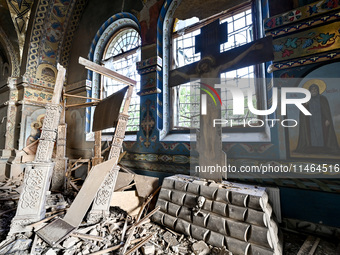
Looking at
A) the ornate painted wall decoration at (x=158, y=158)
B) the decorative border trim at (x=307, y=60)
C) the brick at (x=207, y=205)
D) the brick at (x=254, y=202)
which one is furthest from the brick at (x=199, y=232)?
the decorative border trim at (x=307, y=60)

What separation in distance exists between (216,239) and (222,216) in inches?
10.0

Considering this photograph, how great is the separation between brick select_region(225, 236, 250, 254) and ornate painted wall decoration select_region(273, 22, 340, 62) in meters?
2.52

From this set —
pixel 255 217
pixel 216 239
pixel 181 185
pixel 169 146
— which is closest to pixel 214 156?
pixel 181 185

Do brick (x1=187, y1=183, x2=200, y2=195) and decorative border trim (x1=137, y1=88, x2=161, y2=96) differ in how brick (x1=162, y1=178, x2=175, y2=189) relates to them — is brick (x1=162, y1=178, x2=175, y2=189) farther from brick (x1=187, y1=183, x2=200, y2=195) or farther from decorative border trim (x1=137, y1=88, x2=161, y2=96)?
decorative border trim (x1=137, y1=88, x2=161, y2=96)

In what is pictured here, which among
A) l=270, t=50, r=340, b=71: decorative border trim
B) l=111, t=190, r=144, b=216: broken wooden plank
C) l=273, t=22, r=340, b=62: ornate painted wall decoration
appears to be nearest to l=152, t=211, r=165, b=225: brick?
l=111, t=190, r=144, b=216: broken wooden plank

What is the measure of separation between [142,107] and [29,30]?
5182mm

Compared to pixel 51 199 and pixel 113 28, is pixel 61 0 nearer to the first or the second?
pixel 113 28

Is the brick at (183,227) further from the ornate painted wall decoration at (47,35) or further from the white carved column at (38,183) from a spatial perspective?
the ornate painted wall decoration at (47,35)

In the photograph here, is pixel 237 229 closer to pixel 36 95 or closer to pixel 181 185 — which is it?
pixel 181 185

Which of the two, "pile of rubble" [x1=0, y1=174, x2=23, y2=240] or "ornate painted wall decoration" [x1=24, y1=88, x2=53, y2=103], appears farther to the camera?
"ornate painted wall decoration" [x1=24, y1=88, x2=53, y2=103]

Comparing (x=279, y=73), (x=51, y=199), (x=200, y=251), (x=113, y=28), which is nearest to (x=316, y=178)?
(x=279, y=73)

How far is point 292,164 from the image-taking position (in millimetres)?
2535

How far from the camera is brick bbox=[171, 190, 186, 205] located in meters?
2.49

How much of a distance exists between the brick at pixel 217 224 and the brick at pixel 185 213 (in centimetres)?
26
